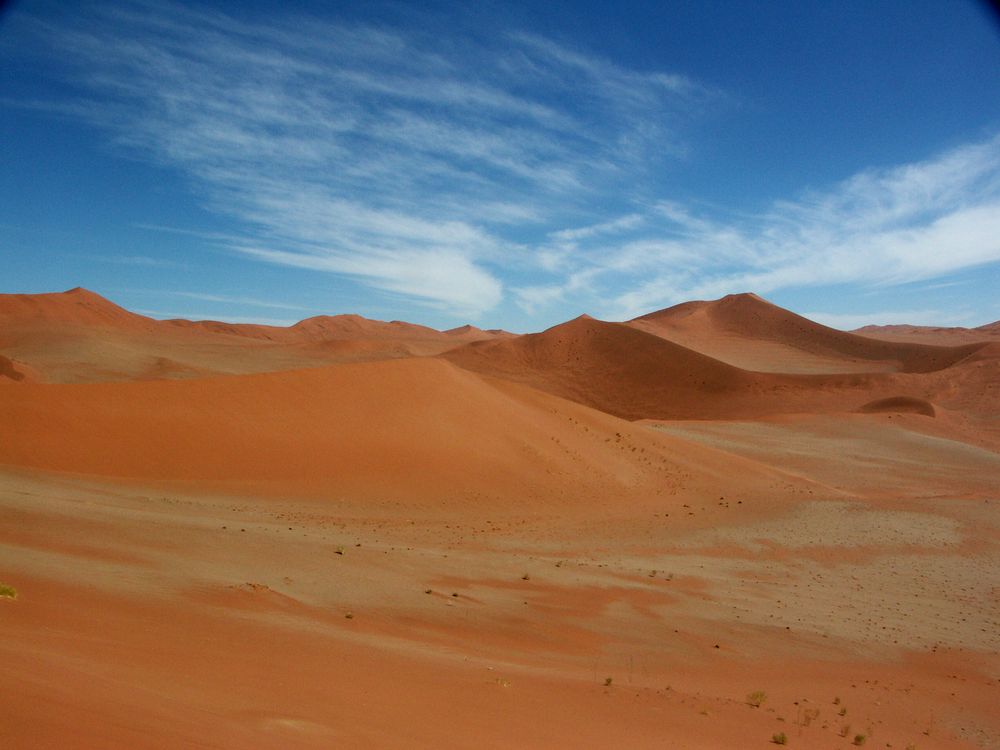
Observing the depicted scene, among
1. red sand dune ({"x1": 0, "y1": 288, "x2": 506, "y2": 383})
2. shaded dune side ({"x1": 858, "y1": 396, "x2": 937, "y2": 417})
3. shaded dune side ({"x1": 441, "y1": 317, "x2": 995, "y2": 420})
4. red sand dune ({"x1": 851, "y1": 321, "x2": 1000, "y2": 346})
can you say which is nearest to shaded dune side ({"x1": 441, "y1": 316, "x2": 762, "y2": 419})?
shaded dune side ({"x1": 441, "y1": 317, "x2": 995, "y2": 420})

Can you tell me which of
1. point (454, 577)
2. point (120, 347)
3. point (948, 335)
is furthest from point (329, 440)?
point (948, 335)

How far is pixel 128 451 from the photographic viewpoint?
739 inches

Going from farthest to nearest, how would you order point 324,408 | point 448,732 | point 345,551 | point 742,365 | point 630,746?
point 742,365, point 324,408, point 345,551, point 630,746, point 448,732

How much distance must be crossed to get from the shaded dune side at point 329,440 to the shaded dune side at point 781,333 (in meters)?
51.3

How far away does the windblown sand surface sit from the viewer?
5738 mm

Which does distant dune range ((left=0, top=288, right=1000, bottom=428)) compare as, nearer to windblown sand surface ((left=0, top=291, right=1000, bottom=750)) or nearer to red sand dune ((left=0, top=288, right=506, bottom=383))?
red sand dune ((left=0, top=288, right=506, bottom=383))

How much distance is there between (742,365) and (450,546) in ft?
194

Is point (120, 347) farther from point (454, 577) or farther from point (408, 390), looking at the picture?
point (454, 577)

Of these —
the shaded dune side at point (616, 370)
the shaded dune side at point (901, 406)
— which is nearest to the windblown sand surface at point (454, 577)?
the shaded dune side at point (901, 406)

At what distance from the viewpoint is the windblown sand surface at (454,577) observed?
5.74 metres

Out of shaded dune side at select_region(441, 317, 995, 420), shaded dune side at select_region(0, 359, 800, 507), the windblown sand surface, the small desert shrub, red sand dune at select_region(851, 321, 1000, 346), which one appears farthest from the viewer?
red sand dune at select_region(851, 321, 1000, 346)

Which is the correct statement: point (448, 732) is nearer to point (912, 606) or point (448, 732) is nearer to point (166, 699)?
point (166, 699)

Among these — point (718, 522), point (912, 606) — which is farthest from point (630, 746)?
point (718, 522)

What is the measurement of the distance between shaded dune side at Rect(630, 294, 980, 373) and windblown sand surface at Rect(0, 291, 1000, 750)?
3773 centimetres
